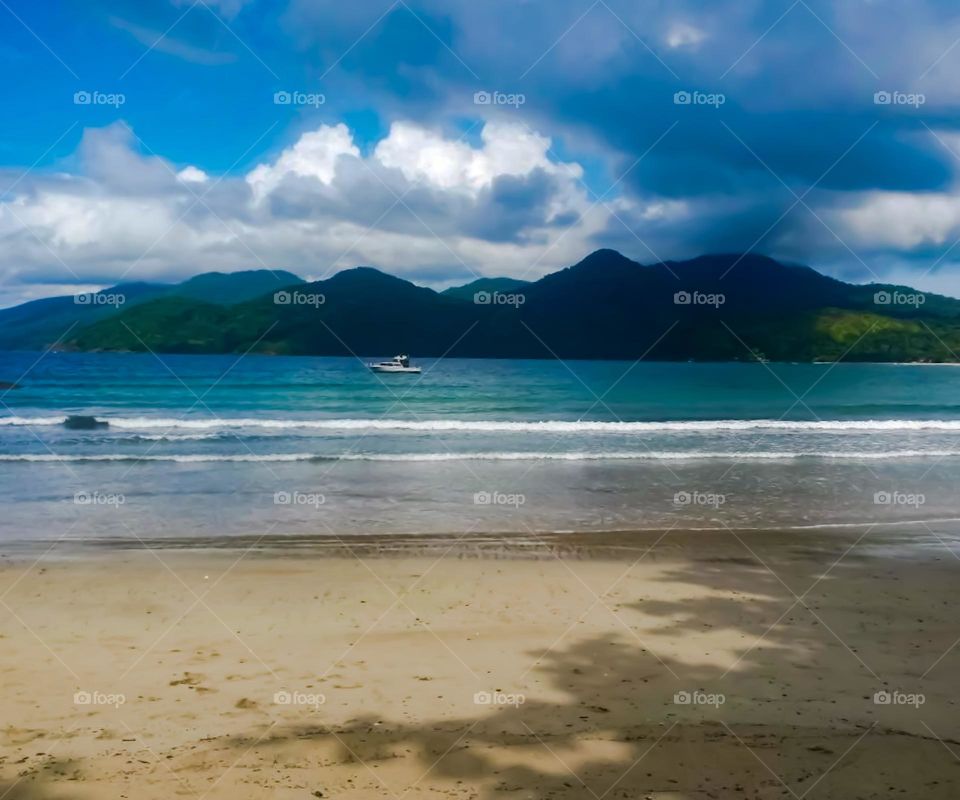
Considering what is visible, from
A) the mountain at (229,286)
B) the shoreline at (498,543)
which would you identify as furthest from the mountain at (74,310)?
the shoreline at (498,543)

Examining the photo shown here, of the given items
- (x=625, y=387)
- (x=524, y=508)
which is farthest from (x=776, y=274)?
(x=524, y=508)

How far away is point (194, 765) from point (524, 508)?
9.92m

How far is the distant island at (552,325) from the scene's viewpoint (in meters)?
97.1

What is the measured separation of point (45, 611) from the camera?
Answer: 8.47m

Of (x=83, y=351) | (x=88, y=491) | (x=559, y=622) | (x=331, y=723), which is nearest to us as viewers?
(x=331, y=723)

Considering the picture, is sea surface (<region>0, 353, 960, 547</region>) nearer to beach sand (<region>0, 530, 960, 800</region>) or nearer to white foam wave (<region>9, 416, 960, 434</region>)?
white foam wave (<region>9, 416, 960, 434</region>)

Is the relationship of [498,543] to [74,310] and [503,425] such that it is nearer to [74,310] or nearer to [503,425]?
[503,425]

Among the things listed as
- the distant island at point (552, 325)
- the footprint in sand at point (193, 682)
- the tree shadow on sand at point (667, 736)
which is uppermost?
the distant island at point (552, 325)

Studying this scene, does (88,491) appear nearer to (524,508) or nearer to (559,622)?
(524,508)

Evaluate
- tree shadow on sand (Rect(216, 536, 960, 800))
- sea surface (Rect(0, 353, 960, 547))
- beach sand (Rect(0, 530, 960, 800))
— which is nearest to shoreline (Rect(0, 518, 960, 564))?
beach sand (Rect(0, 530, 960, 800))

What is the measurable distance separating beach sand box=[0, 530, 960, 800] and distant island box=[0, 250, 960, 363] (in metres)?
84.8

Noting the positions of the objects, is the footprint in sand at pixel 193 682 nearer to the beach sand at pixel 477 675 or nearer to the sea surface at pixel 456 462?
the beach sand at pixel 477 675

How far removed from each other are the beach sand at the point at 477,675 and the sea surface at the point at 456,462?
268 cm

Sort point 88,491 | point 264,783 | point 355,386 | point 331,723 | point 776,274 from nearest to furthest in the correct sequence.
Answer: point 264,783 → point 331,723 → point 88,491 → point 355,386 → point 776,274
